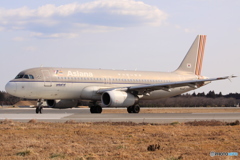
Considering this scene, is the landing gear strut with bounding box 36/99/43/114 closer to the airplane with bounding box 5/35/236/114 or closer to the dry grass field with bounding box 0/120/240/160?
the airplane with bounding box 5/35/236/114

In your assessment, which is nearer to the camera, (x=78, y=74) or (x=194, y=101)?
(x=78, y=74)

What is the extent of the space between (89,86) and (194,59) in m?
15.3

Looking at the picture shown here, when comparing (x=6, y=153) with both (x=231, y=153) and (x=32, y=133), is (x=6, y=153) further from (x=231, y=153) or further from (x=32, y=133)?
(x=231, y=153)

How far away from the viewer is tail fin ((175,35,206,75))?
46.8m

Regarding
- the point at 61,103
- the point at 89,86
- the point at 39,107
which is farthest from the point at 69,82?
the point at 39,107

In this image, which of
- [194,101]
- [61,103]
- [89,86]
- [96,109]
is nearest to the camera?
[89,86]

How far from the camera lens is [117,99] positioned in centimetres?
3509

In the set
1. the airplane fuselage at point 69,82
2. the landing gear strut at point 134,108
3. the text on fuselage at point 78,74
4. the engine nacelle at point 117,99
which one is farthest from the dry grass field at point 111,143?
the landing gear strut at point 134,108

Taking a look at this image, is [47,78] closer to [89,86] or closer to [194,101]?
[89,86]

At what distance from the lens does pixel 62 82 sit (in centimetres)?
3547

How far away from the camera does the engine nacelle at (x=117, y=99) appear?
34.9 meters

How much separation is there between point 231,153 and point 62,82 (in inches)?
954

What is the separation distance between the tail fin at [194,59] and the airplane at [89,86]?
4705 millimetres

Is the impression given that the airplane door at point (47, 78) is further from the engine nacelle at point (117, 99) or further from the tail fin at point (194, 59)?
the tail fin at point (194, 59)
